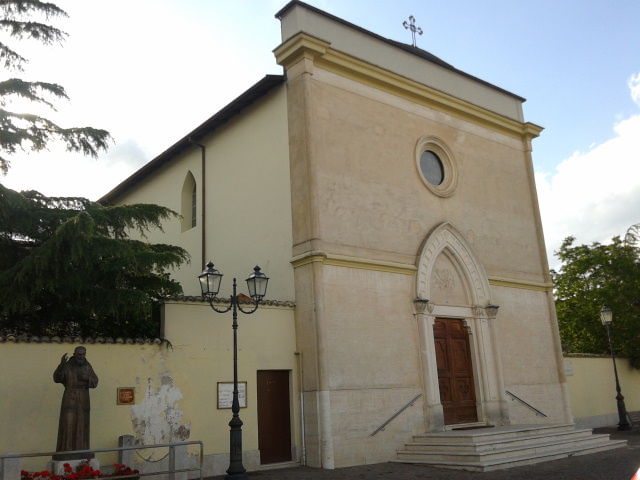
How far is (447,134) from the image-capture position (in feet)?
58.4

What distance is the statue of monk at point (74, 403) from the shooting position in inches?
375

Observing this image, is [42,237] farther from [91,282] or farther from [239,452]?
[239,452]

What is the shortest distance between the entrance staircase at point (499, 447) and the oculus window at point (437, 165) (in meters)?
6.40

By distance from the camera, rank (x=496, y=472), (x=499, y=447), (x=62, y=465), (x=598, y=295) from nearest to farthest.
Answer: (x=62, y=465) < (x=496, y=472) < (x=499, y=447) < (x=598, y=295)

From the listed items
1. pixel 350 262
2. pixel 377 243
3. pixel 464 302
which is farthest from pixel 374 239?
pixel 464 302

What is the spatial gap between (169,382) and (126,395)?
0.88 m

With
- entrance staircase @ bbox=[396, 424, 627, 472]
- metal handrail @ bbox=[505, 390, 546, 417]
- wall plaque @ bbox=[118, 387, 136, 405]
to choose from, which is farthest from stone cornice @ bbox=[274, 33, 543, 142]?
entrance staircase @ bbox=[396, 424, 627, 472]

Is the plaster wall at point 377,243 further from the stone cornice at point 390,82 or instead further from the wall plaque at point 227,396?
the wall plaque at point 227,396

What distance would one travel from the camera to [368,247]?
14.6 metres

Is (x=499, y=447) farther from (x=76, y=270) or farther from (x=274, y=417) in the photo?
(x=76, y=270)

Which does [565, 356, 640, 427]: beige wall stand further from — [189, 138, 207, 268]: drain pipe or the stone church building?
[189, 138, 207, 268]: drain pipe

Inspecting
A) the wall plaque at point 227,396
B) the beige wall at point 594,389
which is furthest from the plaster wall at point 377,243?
the beige wall at point 594,389

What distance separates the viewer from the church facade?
13375 mm

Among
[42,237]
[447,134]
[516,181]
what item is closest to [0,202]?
[42,237]
